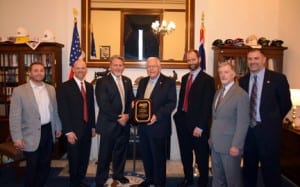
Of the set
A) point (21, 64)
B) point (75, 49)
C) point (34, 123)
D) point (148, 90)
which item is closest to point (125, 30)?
point (75, 49)

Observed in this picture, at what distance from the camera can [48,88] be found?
372 cm

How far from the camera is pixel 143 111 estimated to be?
388cm

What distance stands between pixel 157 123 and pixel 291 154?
6.33 feet

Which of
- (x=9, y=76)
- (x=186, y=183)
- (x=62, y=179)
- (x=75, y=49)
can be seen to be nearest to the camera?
(x=186, y=183)

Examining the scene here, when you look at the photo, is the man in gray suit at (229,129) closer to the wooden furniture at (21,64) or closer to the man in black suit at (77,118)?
the man in black suit at (77,118)

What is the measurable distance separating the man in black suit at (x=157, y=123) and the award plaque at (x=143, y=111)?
0.16 feet

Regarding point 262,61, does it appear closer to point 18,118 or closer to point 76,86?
point 76,86

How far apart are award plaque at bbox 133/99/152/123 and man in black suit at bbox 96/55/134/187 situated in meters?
0.18

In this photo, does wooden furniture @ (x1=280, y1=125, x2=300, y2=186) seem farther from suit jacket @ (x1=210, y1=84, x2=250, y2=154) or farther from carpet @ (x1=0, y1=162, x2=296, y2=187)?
suit jacket @ (x1=210, y1=84, x2=250, y2=154)

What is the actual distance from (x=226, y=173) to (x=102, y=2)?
3.93 metres

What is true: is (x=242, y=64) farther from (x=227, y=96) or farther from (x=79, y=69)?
(x=79, y=69)

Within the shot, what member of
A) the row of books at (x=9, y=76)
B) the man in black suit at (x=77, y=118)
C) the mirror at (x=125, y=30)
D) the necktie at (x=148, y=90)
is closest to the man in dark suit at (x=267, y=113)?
the necktie at (x=148, y=90)

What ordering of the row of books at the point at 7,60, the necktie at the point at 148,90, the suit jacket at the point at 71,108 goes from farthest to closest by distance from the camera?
1. the row of books at the point at 7,60
2. the necktie at the point at 148,90
3. the suit jacket at the point at 71,108

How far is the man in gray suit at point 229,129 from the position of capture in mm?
3066
